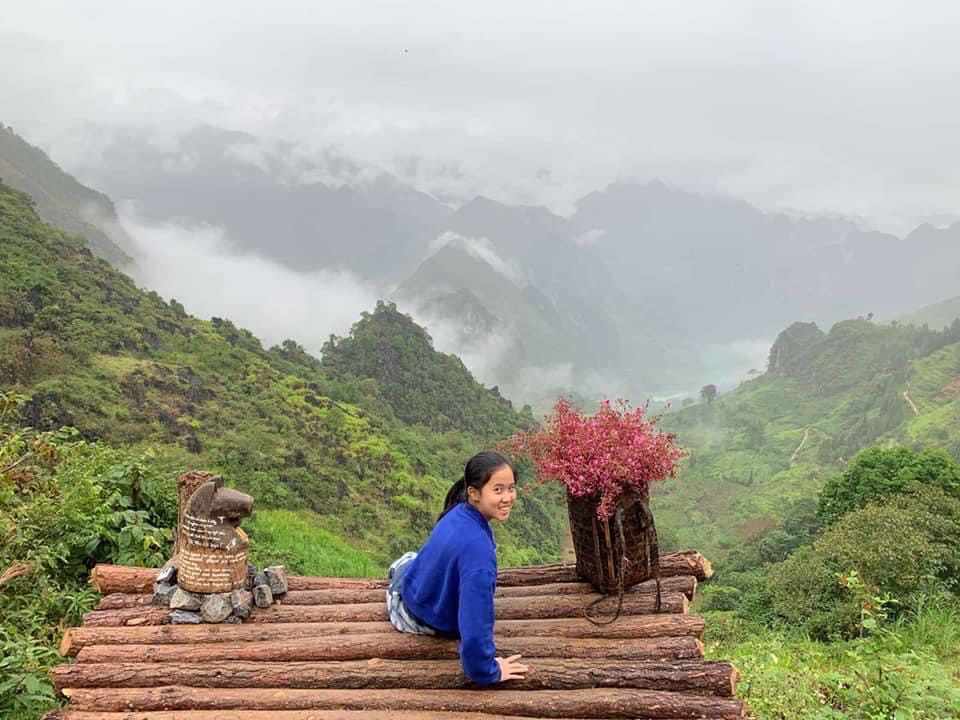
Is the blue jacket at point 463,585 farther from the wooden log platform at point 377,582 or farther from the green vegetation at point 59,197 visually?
the green vegetation at point 59,197

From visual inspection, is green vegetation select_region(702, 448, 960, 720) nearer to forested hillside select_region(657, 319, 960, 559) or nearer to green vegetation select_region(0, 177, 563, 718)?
green vegetation select_region(0, 177, 563, 718)

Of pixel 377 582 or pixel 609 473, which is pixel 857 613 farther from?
pixel 609 473

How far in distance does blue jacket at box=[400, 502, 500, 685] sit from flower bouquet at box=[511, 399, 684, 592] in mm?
672

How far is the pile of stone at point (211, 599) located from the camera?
420 cm

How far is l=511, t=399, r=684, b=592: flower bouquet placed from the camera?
150 inches

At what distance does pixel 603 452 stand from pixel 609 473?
135 millimetres

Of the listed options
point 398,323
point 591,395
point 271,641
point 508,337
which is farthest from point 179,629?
point 591,395

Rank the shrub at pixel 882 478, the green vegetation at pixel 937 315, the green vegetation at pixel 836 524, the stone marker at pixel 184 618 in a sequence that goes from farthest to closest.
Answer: the green vegetation at pixel 937 315 → the shrub at pixel 882 478 → the green vegetation at pixel 836 524 → the stone marker at pixel 184 618

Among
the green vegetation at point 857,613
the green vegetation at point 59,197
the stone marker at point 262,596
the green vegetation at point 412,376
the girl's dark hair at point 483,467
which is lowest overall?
the green vegetation at point 857,613

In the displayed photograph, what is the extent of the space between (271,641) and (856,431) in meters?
72.0

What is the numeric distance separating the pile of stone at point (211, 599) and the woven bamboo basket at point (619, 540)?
7.25ft

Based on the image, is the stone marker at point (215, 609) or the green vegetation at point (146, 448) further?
the green vegetation at point (146, 448)

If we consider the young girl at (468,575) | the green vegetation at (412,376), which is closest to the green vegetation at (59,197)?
the green vegetation at (412,376)

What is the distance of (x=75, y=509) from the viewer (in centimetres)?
598
